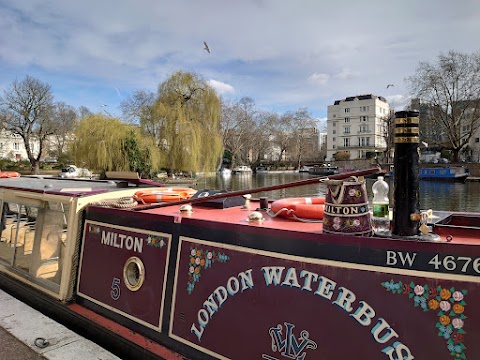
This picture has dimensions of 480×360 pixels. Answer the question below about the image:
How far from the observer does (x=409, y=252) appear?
1953mm

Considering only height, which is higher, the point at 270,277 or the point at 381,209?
the point at 381,209

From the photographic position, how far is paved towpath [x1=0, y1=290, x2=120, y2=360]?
3.16 metres

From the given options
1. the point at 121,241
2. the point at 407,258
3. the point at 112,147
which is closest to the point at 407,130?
the point at 407,258

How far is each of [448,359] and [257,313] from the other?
1.14 m

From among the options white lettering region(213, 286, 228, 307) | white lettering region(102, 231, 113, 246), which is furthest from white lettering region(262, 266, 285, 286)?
white lettering region(102, 231, 113, 246)

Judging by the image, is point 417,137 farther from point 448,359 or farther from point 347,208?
point 448,359

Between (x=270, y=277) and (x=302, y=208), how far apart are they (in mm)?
679

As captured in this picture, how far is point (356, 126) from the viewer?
3504 inches

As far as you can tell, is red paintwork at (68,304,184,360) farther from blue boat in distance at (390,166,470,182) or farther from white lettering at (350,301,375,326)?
blue boat in distance at (390,166,470,182)

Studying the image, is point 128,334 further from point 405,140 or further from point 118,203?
point 405,140

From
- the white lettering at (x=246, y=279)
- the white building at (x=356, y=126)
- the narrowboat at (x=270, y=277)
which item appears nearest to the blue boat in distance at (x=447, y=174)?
the narrowboat at (x=270, y=277)

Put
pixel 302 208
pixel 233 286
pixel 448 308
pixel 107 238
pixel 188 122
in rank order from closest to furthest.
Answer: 1. pixel 448 308
2. pixel 233 286
3. pixel 302 208
4. pixel 107 238
5. pixel 188 122

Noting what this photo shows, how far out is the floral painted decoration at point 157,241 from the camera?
3.20 meters

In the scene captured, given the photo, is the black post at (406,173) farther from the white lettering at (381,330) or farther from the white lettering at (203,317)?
the white lettering at (203,317)
